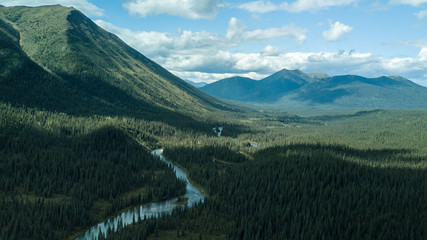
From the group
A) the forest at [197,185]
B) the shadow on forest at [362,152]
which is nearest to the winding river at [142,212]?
the forest at [197,185]

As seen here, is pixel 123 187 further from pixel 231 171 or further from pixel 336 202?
pixel 336 202

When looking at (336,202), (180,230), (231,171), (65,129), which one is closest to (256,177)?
(231,171)

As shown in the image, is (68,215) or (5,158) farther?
(5,158)

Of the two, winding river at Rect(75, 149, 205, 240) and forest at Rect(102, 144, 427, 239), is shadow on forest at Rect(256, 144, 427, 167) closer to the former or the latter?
forest at Rect(102, 144, 427, 239)

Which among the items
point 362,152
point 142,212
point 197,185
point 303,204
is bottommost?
point 142,212

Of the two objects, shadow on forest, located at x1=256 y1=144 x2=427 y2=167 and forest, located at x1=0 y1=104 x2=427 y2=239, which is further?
shadow on forest, located at x1=256 y1=144 x2=427 y2=167

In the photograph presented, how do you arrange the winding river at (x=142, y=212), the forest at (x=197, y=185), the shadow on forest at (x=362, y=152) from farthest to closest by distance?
1. the shadow on forest at (x=362, y=152)
2. the winding river at (x=142, y=212)
3. the forest at (x=197, y=185)

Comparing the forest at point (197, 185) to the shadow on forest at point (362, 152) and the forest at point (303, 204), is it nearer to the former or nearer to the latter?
the forest at point (303, 204)

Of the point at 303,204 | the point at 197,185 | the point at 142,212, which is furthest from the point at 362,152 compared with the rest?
the point at 142,212

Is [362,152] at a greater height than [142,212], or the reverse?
[362,152]

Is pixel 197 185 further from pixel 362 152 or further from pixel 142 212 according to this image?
pixel 362 152

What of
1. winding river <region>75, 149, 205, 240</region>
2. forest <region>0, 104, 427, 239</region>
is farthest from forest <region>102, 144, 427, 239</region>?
winding river <region>75, 149, 205, 240</region>
